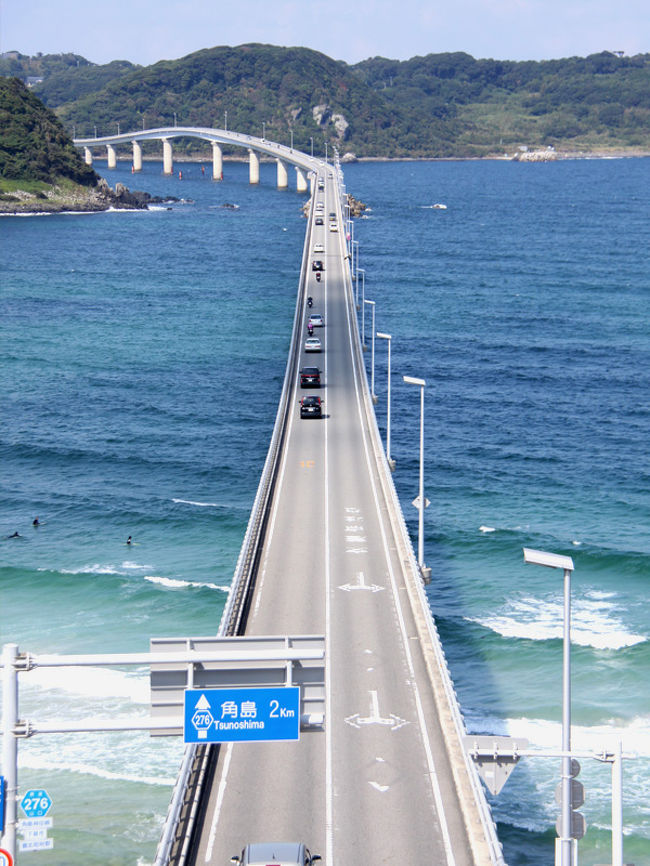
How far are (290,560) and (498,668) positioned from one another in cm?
1076

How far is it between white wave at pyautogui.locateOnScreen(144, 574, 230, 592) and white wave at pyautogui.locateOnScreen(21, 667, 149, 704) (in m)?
10.3

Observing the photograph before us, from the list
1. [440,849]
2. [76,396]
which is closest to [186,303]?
[76,396]

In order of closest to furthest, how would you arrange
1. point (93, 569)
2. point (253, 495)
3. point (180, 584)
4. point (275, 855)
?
point (275, 855), point (180, 584), point (93, 569), point (253, 495)

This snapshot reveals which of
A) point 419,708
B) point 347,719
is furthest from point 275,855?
point 419,708

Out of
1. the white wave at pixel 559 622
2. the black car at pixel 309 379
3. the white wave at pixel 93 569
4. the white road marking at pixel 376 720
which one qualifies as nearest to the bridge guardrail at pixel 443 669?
the white road marking at pixel 376 720

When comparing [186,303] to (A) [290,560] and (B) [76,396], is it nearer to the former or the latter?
(B) [76,396]

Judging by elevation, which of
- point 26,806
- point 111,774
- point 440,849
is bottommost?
point 111,774

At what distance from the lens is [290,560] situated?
54062 mm

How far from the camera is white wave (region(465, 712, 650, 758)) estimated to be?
47625 mm

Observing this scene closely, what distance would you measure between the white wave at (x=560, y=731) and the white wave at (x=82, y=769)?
12615 mm

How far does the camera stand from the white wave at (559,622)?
189ft

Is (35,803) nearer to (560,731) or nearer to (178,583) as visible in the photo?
(560,731)

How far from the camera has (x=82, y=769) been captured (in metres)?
45.7

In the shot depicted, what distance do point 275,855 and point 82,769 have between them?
18922 millimetres
